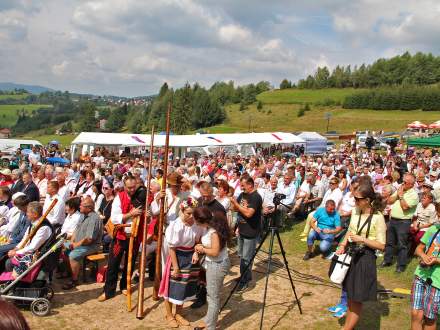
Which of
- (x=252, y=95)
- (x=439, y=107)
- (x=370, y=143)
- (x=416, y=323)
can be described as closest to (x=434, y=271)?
(x=416, y=323)

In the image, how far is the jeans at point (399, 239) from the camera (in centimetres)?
683

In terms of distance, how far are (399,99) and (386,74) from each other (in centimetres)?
2985

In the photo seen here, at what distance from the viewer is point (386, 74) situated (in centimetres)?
10175

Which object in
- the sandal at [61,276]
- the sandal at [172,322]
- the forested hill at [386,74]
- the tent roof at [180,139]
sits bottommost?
the sandal at [61,276]

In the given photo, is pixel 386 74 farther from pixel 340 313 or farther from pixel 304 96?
pixel 340 313

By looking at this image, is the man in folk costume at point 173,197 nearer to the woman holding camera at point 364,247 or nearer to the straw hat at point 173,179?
the straw hat at point 173,179

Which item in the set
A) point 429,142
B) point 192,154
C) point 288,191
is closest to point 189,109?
point 192,154

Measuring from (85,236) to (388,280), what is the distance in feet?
17.1

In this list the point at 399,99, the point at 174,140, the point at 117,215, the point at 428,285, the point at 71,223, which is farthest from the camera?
the point at 399,99

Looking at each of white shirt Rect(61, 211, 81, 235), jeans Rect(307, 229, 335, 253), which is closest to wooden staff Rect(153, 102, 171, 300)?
white shirt Rect(61, 211, 81, 235)

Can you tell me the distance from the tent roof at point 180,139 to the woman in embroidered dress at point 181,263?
1828 cm

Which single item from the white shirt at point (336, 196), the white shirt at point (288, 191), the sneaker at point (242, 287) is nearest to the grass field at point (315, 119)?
the white shirt at point (288, 191)

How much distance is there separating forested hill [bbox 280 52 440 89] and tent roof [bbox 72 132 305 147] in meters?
79.1

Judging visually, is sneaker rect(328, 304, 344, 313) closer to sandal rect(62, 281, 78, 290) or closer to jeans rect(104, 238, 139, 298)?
jeans rect(104, 238, 139, 298)
